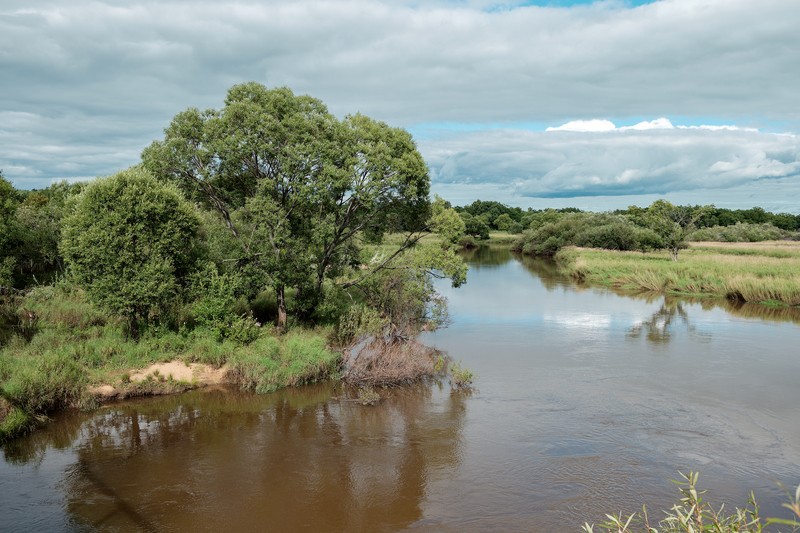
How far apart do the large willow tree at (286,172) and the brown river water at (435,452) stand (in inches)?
224

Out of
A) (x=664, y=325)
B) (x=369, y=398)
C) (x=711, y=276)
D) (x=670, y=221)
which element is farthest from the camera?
(x=670, y=221)

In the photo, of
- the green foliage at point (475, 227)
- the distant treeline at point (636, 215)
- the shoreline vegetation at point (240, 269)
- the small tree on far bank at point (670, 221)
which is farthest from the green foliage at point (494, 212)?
the shoreline vegetation at point (240, 269)

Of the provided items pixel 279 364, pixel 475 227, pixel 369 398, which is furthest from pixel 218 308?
pixel 475 227

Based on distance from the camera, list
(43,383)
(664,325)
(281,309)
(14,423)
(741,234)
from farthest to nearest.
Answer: (741,234) → (664,325) → (281,309) → (43,383) → (14,423)

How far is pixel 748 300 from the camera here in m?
36.7

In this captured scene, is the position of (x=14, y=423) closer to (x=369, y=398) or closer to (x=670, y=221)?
(x=369, y=398)

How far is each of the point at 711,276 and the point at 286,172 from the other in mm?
32435

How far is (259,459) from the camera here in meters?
14.2

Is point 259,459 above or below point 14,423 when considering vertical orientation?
below

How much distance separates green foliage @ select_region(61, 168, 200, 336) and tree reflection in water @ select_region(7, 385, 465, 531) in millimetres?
3776

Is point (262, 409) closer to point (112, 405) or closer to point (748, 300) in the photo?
point (112, 405)

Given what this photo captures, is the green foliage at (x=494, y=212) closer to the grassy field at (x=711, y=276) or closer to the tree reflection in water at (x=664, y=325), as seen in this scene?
the grassy field at (x=711, y=276)

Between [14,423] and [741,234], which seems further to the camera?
[741,234]

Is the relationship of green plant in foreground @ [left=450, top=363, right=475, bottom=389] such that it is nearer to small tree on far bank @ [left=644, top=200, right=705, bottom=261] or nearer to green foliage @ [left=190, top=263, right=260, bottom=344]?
green foliage @ [left=190, top=263, right=260, bottom=344]
